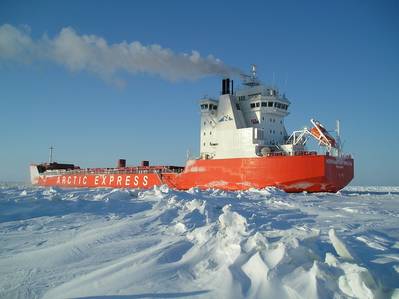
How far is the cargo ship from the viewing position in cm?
1939

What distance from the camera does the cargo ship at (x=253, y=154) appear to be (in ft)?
63.6

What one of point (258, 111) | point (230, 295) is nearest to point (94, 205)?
point (230, 295)

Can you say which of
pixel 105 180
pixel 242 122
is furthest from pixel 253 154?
pixel 105 180

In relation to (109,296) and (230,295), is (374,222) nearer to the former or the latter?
(230,295)

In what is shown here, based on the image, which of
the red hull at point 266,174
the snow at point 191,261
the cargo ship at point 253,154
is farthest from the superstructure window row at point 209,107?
the snow at point 191,261

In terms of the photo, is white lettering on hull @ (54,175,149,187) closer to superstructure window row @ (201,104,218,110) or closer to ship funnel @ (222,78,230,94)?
superstructure window row @ (201,104,218,110)

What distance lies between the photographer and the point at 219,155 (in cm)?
2344

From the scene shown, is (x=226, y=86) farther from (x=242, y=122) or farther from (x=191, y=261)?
(x=191, y=261)

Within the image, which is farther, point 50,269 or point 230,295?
point 50,269

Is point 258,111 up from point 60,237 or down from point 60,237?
up

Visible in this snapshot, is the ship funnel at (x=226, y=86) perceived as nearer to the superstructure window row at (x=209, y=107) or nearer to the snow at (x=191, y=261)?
the superstructure window row at (x=209, y=107)

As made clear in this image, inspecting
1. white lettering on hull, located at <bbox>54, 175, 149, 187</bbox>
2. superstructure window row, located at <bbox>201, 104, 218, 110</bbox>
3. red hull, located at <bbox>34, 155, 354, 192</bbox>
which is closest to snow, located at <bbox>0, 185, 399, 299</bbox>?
red hull, located at <bbox>34, 155, 354, 192</bbox>

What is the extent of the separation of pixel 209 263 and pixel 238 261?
0.37 m

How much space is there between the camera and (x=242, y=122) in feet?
78.2
